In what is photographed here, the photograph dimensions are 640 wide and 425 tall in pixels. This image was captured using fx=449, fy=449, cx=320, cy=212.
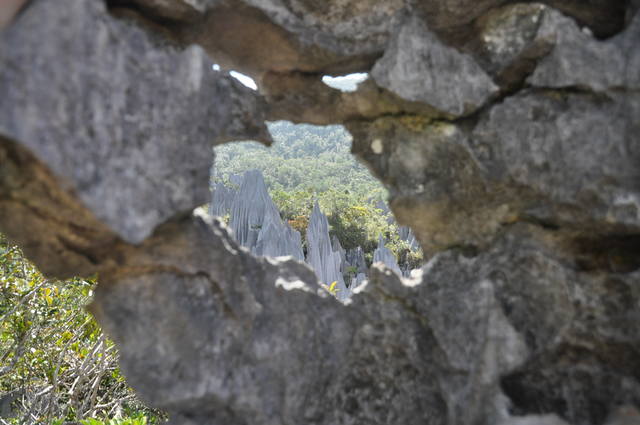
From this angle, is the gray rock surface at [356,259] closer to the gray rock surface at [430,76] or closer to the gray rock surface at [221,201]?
the gray rock surface at [221,201]

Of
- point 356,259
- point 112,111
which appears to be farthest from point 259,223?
point 112,111

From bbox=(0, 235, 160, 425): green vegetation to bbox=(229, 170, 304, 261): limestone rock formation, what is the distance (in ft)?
20.9

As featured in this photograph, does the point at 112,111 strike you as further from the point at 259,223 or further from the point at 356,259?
the point at 356,259

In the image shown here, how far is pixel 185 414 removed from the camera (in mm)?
2658

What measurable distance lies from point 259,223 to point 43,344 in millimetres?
10375

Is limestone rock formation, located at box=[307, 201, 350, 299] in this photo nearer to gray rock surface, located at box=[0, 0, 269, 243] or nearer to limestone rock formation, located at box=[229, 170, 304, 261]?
limestone rock formation, located at box=[229, 170, 304, 261]

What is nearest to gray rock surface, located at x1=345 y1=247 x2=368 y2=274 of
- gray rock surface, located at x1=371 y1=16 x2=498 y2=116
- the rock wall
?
the rock wall

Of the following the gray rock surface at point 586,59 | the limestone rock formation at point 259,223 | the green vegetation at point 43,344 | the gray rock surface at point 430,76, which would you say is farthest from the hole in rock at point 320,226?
the green vegetation at point 43,344

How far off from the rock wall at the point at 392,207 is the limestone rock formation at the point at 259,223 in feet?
28.9

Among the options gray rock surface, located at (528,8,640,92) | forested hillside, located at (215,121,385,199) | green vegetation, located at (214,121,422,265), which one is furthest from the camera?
forested hillside, located at (215,121,385,199)

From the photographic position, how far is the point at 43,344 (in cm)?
505

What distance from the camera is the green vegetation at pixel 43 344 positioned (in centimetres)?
453

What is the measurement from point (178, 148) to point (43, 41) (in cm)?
74

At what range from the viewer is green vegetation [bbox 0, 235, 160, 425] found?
14.9ft
